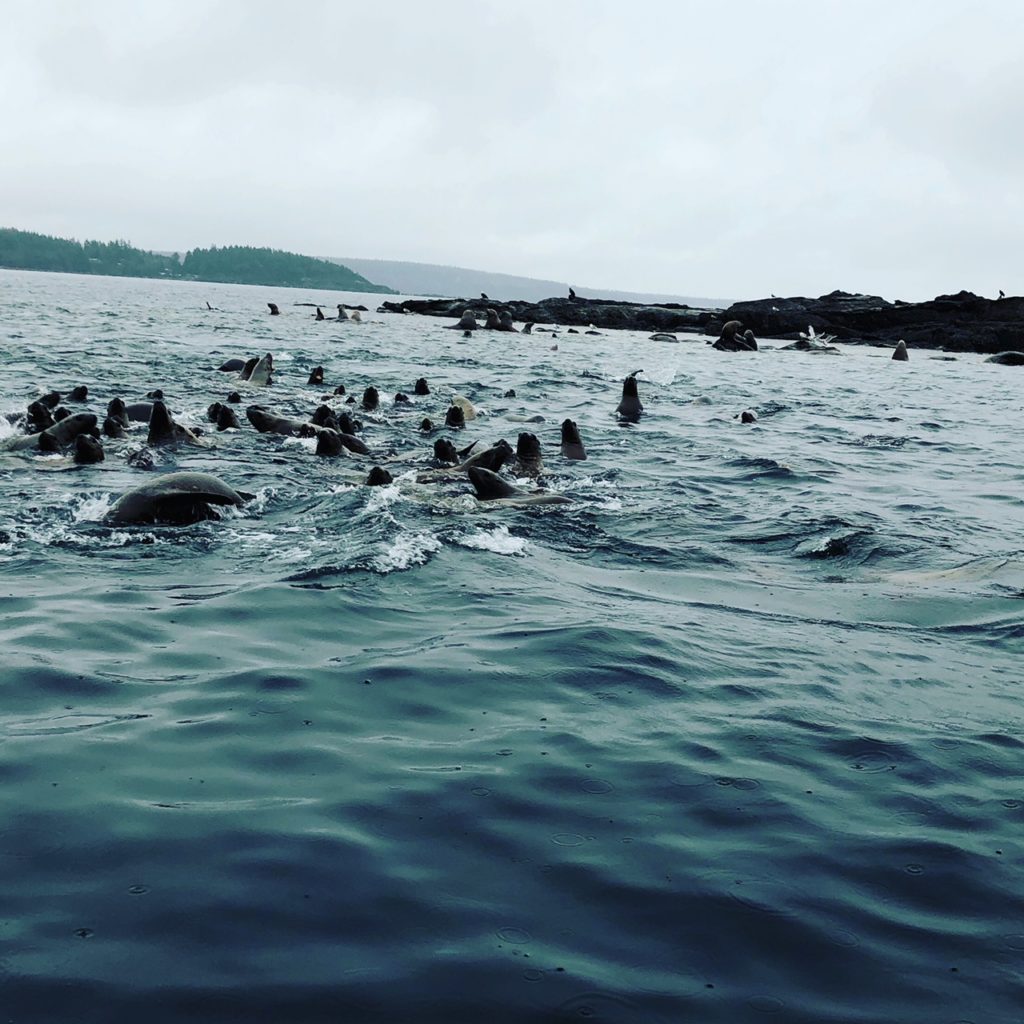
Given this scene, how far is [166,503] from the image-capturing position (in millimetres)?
10555

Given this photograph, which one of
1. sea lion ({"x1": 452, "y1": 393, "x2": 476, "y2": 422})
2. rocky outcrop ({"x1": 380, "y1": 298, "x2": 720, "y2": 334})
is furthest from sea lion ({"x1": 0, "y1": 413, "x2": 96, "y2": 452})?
rocky outcrop ({"x1": 380, "y1": 298, "x2": 720, "y2": 334})

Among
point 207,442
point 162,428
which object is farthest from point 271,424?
point 162,428

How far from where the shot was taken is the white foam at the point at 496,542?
10.2 metres

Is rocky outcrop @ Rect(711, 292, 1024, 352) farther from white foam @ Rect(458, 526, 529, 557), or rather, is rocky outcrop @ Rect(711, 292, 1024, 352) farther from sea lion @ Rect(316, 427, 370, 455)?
white foam @ Rect(458, 526, 529, 557)

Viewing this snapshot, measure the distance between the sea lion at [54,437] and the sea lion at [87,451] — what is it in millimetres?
694

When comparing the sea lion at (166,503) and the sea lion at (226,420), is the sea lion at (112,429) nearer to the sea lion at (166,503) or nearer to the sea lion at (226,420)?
the sea lion at (226,420)

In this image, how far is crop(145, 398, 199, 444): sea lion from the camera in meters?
15.0

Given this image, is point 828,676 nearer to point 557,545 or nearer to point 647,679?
point 647,679

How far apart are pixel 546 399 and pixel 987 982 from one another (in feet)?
73.7

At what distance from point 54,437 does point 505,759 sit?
1120 centimetres

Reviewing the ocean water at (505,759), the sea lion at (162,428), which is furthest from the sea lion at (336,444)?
the ocean water at (505,759)

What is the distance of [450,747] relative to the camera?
5.68 metres

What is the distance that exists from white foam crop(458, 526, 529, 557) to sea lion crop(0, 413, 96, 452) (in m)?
7.03

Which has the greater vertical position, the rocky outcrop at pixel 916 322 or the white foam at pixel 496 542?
the rocky outcrop at pixel 916 322
